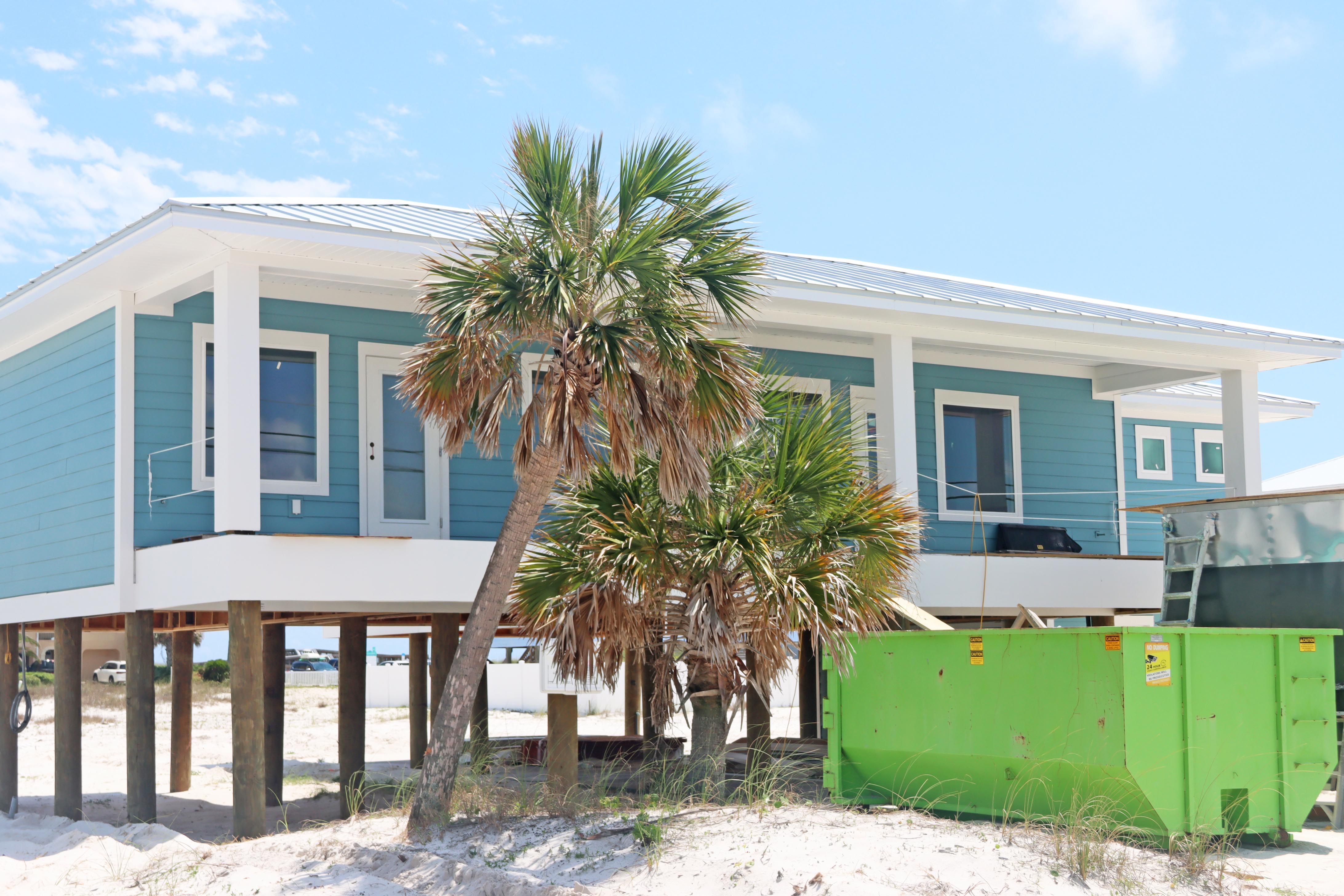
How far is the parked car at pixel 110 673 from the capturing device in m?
52.0

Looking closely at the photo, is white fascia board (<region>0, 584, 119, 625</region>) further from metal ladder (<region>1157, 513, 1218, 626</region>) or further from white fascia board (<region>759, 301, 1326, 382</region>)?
metal ladder (<region>1157, 513, 1218, 626</region>)

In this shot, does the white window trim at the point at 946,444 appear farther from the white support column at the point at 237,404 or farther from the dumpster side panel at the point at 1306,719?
the white support column at the point at 237,404

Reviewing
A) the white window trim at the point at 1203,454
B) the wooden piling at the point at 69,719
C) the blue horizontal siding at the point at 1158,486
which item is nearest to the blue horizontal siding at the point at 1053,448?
the blue horizontal siding at the point at 1158,486

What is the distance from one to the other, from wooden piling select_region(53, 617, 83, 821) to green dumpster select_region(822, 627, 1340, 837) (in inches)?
344

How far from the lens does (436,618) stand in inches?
564

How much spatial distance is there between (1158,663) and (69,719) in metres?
11.5

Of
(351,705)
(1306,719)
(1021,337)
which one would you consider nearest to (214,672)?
(351,705)

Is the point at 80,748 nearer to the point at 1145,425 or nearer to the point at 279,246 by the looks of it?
the point at 279,246

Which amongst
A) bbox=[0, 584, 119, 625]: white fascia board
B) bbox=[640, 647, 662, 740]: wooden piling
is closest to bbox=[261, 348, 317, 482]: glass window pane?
bbox=[0, 584, 119, 625]: white fascia board

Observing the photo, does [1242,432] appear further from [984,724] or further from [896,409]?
[984,724]

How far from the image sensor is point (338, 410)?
13.5 m

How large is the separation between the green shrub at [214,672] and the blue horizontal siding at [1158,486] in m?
40.0

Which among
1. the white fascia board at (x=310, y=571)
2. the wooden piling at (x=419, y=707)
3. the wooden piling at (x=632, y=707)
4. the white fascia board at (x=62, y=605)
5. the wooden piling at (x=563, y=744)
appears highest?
the white fascia board at (x=310, y=571)

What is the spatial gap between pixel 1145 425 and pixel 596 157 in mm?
13029
